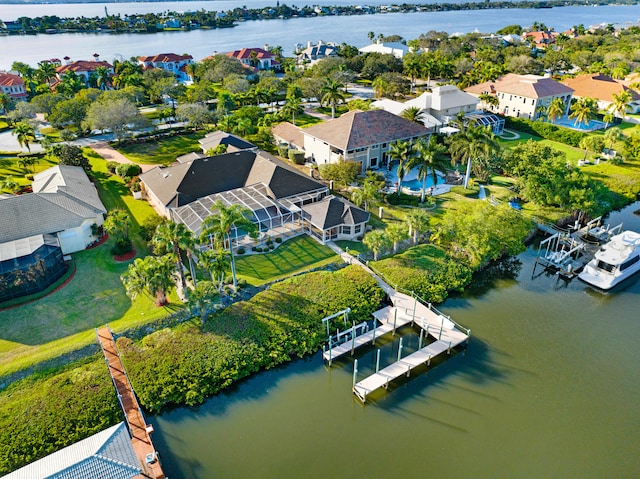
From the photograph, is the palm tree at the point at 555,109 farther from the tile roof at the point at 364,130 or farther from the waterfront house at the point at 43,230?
the waterfront house at the point at 43,230

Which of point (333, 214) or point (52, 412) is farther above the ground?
point (333, 214)

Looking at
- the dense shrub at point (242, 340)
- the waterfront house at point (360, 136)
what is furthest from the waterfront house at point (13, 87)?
the dense shrub at point (242, 340)

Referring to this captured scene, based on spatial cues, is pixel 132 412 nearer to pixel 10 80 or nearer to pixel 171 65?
pixel 10 80

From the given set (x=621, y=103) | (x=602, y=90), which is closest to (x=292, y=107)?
(x=621, y=103)

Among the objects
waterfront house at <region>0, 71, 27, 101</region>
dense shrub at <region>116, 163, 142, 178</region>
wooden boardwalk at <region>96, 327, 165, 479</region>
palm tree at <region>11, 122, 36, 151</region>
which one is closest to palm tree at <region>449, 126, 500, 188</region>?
dense shrub at <region>116, 163, 142, 178</region>

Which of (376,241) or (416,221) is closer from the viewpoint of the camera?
(376,241)

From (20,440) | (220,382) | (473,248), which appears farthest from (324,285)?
(20,440)

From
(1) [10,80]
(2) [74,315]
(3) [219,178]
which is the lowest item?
(2) [74,315]

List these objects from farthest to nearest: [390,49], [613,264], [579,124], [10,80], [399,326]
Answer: [390,49] → [10,80] → [579,124] → [613,264] → [399,326]
